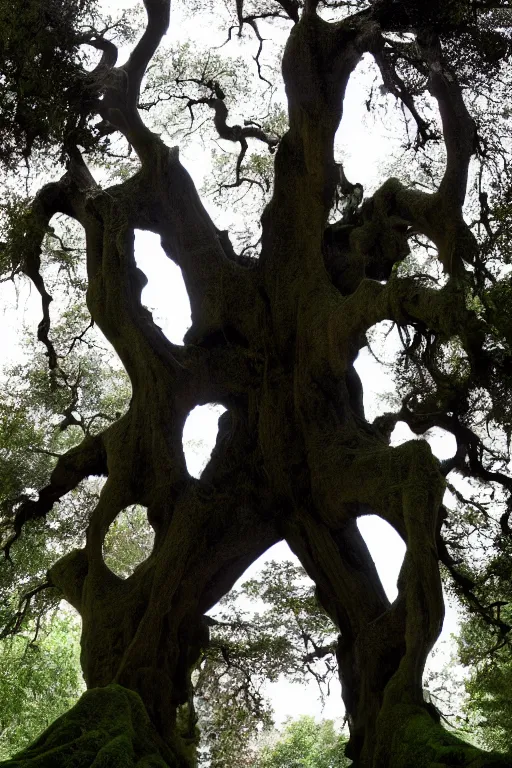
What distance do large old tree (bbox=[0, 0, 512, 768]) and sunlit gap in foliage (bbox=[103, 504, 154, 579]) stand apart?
185 inches

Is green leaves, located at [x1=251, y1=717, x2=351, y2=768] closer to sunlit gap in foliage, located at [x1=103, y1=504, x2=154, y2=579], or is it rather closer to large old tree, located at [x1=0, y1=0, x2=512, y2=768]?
sunlit gap in foliage, located at [x1=103, y1=504, x2=154, y2=579]

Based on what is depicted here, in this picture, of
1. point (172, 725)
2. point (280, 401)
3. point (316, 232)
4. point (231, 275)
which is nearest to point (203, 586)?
point (172, 725)

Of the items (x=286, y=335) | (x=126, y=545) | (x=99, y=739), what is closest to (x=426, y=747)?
(x=99, y=739)

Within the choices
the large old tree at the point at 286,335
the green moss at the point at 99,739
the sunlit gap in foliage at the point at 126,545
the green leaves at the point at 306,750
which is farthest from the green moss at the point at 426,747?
the green leaves at the point at 306,750

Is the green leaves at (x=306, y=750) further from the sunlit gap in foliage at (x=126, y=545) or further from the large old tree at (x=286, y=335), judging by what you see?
the large old tree at (x=286, y=335)

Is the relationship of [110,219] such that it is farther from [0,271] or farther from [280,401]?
[280,401]

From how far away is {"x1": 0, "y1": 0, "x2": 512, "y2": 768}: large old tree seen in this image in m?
8.90

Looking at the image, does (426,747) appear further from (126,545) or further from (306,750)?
(306,750)

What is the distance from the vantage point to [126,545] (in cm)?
1705

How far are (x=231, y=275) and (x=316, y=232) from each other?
1.37m

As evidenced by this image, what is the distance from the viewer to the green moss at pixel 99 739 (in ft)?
16.3

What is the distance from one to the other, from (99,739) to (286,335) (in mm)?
6529

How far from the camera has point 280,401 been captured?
10469 millimetres

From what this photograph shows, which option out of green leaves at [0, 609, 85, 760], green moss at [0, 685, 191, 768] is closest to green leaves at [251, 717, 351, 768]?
green leaves at [0, 609, 85, 760]
